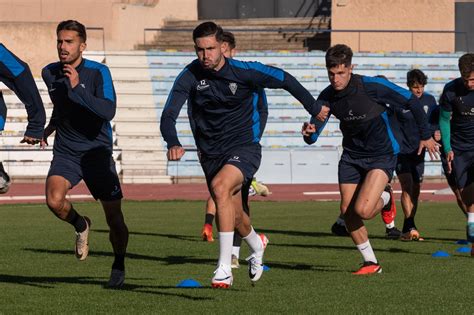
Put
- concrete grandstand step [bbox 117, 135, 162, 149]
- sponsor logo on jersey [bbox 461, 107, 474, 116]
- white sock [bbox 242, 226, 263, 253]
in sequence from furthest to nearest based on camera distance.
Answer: concrete grandstand step [bbox 117, 135, 162, 149]
sponsor logo on jersey [bbox 461, 107, 474, 116]
white sock [bbox 242, 226, 263, 253]

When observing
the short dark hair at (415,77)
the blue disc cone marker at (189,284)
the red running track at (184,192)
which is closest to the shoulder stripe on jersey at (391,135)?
the blue disc cone marker at (189,284)

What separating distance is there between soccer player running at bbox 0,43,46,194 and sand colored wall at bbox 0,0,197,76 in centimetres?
2545

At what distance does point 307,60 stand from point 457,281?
25.0 meters

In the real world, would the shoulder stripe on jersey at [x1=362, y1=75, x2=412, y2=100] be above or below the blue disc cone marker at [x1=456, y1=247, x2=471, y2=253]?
above

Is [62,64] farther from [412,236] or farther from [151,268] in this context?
[412,236]

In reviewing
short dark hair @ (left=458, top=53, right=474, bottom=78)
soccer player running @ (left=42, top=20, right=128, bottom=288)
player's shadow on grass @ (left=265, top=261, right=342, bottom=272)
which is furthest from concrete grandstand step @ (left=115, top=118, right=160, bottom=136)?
soccer player running @ (left=42, top=20, right=128, bottom=288)

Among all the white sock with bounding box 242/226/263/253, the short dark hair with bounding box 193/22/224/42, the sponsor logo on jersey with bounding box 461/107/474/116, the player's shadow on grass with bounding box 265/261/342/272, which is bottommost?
the player's shadow on grass with bounding box 265/261/342/272

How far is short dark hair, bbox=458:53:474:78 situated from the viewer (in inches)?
492

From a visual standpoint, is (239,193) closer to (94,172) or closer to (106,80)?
(94,172)

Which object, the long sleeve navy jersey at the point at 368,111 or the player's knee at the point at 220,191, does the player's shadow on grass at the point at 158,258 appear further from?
the player's knee at the point at 220,191

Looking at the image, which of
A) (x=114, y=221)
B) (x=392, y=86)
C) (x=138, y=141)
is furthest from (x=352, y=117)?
(x=138, y=141)

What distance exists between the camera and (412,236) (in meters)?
15.4

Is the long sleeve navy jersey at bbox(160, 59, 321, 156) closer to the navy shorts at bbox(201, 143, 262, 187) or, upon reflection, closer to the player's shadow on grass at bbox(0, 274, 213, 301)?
the navy shorts at bbox(201, 143, 262, 187)

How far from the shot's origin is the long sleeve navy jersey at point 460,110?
13.2m
